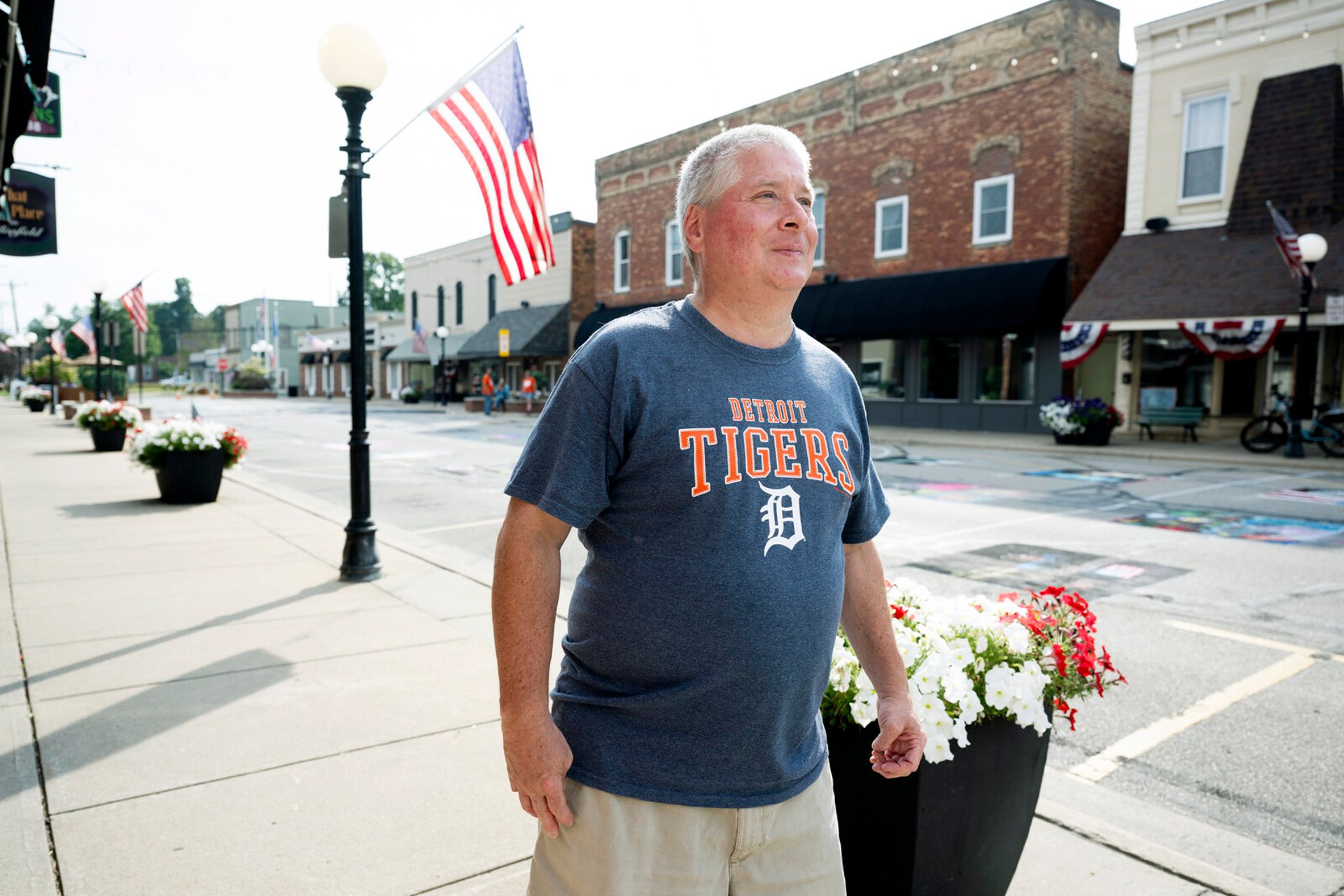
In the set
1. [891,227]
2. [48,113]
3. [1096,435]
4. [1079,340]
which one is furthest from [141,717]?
[891,227]

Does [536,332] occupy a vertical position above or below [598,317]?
below

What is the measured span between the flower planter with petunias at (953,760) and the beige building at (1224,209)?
16650mm

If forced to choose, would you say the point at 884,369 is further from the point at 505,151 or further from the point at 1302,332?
the point at 505,151

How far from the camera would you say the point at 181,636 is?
5.29 meters

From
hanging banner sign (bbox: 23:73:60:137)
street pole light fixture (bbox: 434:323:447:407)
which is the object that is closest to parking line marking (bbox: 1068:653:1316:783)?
hanging banner sign (bbox: 23:73:60:137)

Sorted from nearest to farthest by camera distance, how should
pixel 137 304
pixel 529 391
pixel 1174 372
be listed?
pixel 1174 372, pixel 137 304, pixel 529 391

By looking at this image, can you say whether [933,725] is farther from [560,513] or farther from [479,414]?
[479,414]

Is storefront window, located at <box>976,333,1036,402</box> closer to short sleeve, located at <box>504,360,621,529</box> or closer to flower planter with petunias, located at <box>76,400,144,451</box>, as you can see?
flower planter with petunias, located at <box>76,400,144,451</box>

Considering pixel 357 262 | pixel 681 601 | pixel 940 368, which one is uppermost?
pixel 357 262

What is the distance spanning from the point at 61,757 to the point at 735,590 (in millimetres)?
3278

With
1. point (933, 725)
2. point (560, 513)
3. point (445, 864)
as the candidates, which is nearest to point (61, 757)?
point (445, 864)

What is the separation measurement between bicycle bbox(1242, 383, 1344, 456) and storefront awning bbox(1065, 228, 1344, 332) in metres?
1.88

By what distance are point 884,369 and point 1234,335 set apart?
9.32 m

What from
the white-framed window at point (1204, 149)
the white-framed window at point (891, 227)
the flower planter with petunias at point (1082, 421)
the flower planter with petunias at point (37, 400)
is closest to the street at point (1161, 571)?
the flower planter with petunias at point (1082, 421)
